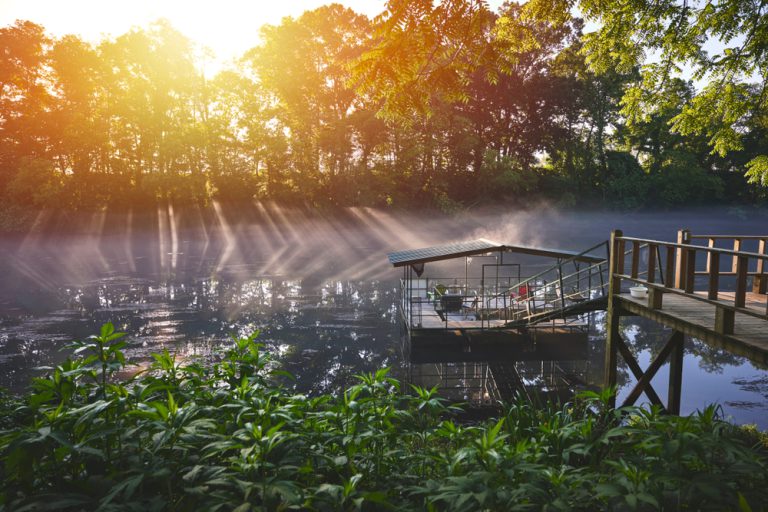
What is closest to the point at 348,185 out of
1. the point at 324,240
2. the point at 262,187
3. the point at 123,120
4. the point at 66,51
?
the point at 324,240

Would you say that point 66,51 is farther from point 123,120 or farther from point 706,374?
point 706,374

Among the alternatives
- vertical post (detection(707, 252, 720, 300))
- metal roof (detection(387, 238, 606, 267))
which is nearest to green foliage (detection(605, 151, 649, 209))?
metal roof (detection(387, 238, 606, 267))

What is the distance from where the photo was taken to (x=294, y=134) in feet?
143

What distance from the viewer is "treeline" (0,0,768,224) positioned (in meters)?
41.0

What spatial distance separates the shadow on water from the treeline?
231cm

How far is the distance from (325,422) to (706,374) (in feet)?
45.9

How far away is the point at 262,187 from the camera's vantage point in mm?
45531

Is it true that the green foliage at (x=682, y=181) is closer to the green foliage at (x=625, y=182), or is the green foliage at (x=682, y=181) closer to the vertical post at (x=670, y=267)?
the green foliage at (x=625, y=182)

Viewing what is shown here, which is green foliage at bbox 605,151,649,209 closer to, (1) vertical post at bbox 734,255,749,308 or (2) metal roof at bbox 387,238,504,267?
(2) metal roof at bbox 387,238,504,267

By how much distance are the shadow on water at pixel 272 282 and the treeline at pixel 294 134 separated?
2.31m

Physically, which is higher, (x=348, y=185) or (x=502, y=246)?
(x=348, y=185)

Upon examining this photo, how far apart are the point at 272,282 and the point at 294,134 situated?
19.5m

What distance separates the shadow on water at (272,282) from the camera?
47.6 feet

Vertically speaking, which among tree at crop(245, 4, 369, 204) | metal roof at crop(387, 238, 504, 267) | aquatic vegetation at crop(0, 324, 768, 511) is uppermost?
tree at crop(245, 4, 369, 204)
